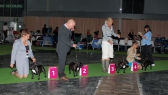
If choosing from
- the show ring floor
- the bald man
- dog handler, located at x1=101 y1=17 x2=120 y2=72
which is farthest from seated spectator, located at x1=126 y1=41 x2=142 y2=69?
the bald man

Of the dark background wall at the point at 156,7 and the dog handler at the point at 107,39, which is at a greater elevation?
the dark background wall at the point at 156,7

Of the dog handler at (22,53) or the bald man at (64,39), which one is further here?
the dog handler at (22,53)

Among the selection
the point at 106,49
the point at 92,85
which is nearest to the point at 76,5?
the point at 106,49

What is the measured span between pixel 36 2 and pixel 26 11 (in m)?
1.16

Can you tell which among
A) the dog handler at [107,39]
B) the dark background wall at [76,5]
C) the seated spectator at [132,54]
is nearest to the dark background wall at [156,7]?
the dark background wall at [76,5]

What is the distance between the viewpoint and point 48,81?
797 cm

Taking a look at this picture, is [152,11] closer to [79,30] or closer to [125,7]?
[125,7]

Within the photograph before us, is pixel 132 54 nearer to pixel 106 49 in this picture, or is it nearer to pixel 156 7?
pixel 106 49

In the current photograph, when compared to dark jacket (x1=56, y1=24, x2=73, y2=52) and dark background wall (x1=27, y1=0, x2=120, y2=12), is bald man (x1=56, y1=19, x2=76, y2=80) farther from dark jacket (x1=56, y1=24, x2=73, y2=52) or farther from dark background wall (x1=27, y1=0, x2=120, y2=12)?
dark background wall (x1=27, y1=0, x2=120, y2=12)

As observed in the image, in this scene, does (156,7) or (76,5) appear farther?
(76,5)

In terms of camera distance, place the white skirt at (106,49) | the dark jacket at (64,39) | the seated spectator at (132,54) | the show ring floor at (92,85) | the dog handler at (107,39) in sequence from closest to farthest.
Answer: the show ring floor at (92,85)
the dark jacket at (64,39)
the dog handler at (107,39)
the white skirt at (106,49)
the seated spectator at (132,54)

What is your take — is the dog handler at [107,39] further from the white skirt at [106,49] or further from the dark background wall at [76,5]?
the dark background wall at [76,5]

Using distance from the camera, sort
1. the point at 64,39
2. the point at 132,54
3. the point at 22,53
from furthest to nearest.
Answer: the point at 132,54 < the point at 22,53 < the point at 64,39

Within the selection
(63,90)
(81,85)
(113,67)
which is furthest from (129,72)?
(63,90)
